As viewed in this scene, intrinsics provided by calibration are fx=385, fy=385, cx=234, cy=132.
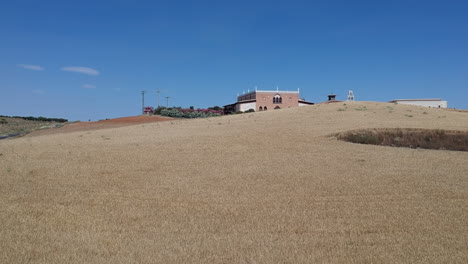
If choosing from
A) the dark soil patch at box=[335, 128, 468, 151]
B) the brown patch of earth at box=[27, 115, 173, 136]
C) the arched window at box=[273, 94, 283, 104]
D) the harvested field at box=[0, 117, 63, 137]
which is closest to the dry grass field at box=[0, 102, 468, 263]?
the dark soil patch at box=[335, 128, 468, 151]

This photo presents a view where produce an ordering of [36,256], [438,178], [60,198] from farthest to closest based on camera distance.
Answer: [438,178] < [60,198] < [36,256]

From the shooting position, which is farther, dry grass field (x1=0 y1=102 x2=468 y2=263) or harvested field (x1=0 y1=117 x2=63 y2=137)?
harvested field (x1=0 y1=117 x2=63 y2=137)

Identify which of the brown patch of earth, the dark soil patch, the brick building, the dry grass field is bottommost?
the dry grass field

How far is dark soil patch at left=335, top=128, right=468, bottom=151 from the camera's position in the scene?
664 inches

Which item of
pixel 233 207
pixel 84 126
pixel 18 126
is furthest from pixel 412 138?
pixel 18 126

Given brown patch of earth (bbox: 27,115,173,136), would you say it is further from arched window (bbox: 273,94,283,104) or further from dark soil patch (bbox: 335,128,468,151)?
arched window (bbox: 273,94,283,104)

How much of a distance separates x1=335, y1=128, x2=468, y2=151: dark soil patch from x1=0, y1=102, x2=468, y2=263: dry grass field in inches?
133

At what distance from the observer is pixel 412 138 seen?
17.7m

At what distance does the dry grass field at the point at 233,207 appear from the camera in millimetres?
5488

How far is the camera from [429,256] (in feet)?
17.5

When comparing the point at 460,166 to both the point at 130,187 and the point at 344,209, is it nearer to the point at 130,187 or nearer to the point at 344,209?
the point at 344,209

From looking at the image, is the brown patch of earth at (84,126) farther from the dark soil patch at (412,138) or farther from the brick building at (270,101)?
the brick building at (270,101)

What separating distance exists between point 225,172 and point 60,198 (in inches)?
172

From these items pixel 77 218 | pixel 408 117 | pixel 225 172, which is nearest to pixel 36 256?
pixel 77 218
